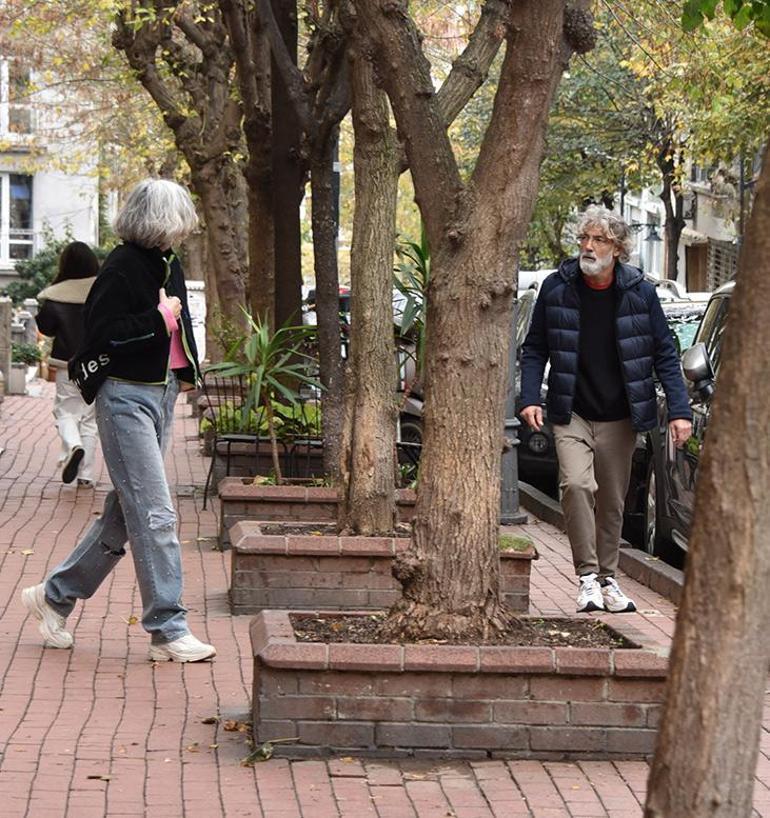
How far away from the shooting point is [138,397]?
7270mm

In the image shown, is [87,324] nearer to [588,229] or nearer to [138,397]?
[138,397]

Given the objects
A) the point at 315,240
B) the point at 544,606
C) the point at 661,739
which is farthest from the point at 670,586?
the point at 661,739

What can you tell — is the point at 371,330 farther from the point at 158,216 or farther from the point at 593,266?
the point at 158,216

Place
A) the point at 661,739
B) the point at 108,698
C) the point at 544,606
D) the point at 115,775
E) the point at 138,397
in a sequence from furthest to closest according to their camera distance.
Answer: the point at 544,606
the point at 138,397
the point at 108,698
the point at 115,775
the point at 661,739

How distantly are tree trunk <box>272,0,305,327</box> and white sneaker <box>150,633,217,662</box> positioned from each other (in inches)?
238

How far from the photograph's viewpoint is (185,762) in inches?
232

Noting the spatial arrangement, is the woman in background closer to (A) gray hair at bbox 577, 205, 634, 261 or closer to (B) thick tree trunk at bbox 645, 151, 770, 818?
(A) gray hair at bbox 577, 205, 634, 261

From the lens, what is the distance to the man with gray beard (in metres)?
8.64

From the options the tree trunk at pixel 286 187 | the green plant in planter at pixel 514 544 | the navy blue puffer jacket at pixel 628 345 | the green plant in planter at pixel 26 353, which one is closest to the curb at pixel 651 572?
the green plant in planter at pixel 514 544

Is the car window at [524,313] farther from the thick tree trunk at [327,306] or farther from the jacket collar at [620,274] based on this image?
the jacket collar at [620,274]

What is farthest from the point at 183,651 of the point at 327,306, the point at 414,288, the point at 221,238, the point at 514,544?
the point at 221,238

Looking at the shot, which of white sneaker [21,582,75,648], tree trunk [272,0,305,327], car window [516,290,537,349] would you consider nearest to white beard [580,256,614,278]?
white sneaker [21,582,75,648]

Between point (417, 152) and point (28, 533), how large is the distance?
5.62 meters

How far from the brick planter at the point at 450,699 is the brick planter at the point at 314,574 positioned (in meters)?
2.50
